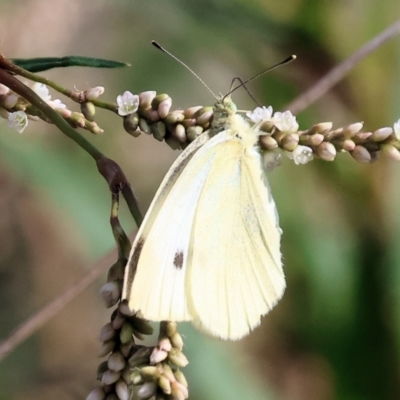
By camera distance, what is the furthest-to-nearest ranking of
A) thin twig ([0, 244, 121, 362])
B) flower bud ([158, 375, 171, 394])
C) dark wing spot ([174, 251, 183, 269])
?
thin twig ([0, 244, 121, 362]) → dark wing spot ([174, 251, 183, 269]) → flower bud ([158, 375, 171, 394])

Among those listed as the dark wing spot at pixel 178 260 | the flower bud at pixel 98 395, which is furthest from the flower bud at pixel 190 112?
the flower bud at pixel 98 395

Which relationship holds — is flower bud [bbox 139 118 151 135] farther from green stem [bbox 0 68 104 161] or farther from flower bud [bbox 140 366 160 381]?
flower bud [bbox 140 366 160 381]

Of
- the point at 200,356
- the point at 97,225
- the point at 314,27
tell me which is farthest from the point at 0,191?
the point at 314,27

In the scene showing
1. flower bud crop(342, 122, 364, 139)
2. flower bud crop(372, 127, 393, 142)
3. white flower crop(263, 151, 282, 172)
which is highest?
white flower crop(263, 151, 282, 172)

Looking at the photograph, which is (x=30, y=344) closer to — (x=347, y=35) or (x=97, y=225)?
(x=97, y=225)

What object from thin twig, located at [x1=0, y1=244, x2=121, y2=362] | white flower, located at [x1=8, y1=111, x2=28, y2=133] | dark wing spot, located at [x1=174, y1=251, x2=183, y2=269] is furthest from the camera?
thin twig, located at [x1=0, y1=244, x2=121, y2=362]

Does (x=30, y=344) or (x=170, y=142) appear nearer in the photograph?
(x=170, y=142)

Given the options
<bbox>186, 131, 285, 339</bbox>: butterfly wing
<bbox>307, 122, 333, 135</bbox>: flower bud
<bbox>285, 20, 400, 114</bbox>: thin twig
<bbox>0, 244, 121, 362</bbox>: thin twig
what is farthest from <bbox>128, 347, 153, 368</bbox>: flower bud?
<bbox>285, 20, 400, 114</bbox>: thin twig

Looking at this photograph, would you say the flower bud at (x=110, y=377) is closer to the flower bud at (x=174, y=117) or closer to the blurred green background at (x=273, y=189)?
the flower bud at (x=174, y=117)
